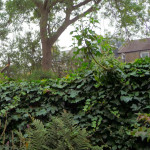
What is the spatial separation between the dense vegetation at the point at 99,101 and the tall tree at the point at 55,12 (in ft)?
25.0

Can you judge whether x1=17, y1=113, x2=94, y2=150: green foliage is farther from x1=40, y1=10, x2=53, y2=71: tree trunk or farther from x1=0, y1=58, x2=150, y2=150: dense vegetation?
x1=40, y1=10, x2=53, y2=71: tree trunk

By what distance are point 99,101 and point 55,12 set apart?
10.3 metres

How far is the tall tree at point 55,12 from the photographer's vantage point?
392 inches

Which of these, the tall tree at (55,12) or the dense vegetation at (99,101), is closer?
the dense vegetation at (99,101)

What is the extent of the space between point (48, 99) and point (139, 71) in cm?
146

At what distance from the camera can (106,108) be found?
263 cm

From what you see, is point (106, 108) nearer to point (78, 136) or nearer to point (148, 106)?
point (148, 106)

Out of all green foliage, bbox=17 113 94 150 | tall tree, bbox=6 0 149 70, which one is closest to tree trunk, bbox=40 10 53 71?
tall tree, bbox=6 0 149 70

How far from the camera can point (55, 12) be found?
11867 millimetres

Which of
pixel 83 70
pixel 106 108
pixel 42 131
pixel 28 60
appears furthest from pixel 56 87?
pixel 28 60

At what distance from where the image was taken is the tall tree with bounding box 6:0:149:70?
32.7 ft

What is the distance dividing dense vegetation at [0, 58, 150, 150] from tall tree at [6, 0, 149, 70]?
762 centimetres

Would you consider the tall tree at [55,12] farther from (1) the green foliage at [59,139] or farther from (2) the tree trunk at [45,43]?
(1) the green foliage at [59,139]

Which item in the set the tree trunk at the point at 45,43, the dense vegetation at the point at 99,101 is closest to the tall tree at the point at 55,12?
the tree trunk at the point at 45,43
